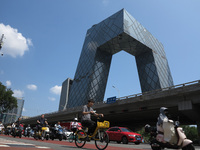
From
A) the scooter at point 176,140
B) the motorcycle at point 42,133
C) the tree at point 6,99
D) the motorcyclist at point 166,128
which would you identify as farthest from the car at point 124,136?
the tree at point 6,99

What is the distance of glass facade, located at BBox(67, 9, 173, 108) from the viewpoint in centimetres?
6081

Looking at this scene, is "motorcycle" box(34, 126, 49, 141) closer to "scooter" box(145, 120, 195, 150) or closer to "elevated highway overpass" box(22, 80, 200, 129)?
"scooter" box(145, 120, 195, 150)

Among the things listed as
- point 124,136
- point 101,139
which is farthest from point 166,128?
point 124,136

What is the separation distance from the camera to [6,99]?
57094 mm

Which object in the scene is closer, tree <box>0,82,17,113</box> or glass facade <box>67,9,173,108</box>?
tree <box>0,82,17,113</box>

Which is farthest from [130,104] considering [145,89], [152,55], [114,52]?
[114,52]

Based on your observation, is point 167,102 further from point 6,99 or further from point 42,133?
point 6,99

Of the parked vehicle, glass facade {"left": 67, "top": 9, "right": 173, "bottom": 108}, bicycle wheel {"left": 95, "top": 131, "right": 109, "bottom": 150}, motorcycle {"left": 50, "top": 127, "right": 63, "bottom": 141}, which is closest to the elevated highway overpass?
motorcycle {"left": 50, "top": 127, "right": 63, "bottom": 141}

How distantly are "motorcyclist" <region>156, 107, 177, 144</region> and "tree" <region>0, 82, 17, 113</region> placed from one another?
60.3 meters

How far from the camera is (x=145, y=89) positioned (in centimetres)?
6162

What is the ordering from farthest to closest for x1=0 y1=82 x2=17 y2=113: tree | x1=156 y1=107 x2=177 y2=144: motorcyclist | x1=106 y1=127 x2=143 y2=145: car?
x1=0 y1=82 x2=17 y2=113: tree, x1=106 y1=127 x2=143 y2=145: car, x1=156 y1=107 x2=177 y2=144: motorcyclist

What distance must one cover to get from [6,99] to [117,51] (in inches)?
1750

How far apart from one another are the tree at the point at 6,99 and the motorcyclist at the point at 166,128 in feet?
198

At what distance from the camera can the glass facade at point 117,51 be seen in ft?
200
